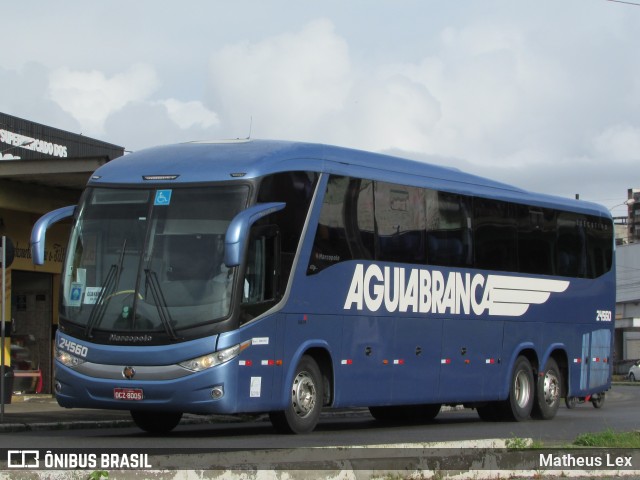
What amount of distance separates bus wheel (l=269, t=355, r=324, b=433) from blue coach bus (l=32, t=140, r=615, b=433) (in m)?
0.03

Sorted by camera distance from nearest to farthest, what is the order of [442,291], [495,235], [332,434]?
[332,434]
[442,291]
[495,235]

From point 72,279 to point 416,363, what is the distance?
5848 mm

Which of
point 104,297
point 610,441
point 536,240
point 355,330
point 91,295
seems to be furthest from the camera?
point 536,240

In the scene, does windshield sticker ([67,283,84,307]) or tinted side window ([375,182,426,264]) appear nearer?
windshield sticker ([67,283,84,307])

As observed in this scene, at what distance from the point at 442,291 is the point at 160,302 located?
6035 millimetres

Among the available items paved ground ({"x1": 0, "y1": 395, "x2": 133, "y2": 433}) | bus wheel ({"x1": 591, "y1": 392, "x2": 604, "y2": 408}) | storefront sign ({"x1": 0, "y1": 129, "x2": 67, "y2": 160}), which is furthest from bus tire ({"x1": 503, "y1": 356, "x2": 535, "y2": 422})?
storefront sign ({"x1": 0, "y1": 129, "x2": 67, "y2": 160})

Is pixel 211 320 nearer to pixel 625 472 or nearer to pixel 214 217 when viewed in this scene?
pixel 214 217

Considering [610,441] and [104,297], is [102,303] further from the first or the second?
[610,441]

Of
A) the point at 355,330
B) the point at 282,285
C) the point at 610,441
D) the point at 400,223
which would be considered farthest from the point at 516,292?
the point at 610,441

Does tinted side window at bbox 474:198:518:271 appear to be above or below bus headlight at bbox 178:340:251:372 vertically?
above

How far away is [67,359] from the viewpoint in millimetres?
15492

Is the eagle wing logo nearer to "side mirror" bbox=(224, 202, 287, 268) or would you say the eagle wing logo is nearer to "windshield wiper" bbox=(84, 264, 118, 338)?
"side mirror" bbox=(224, 202, 287, 268)

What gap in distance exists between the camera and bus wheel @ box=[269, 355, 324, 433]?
1616 cm

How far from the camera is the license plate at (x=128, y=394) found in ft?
48.7
